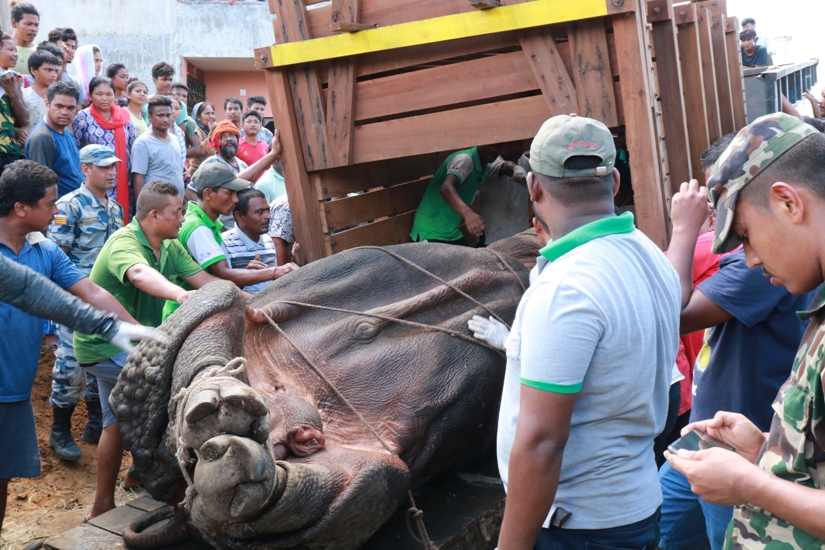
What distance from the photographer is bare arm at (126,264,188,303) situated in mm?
3729

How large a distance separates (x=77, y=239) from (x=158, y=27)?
12.9 meters

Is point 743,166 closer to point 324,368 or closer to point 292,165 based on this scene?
point 324,368

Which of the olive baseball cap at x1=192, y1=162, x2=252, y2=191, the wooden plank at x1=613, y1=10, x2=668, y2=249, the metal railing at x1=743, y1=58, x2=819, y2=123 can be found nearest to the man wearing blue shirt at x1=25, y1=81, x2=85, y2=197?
the olive baseball cap at x1=192, y1=162, x2=252, y2=191

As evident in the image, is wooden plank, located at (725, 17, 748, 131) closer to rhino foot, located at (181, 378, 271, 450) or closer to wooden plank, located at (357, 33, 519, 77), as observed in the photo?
wooden plank, located at (357, 33, 519, 77)

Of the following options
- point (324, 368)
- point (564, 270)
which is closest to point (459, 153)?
point (324, 368)

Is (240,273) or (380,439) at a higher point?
(240,273)

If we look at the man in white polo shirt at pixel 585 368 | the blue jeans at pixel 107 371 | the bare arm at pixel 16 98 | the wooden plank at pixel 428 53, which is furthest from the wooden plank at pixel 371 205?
the man in white polo shirt at pixel 585 368

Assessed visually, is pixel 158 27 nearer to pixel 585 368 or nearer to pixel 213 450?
pixel 213 450

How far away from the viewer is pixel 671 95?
4.53 meters

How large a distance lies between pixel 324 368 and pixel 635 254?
154 centimetres

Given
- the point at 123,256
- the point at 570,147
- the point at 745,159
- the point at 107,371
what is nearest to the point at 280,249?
the point at 123,256

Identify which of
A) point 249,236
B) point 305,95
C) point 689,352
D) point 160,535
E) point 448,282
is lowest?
point 160,535

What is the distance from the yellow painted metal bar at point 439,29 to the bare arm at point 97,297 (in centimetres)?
182

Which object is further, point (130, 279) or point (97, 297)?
point (130, 279)
